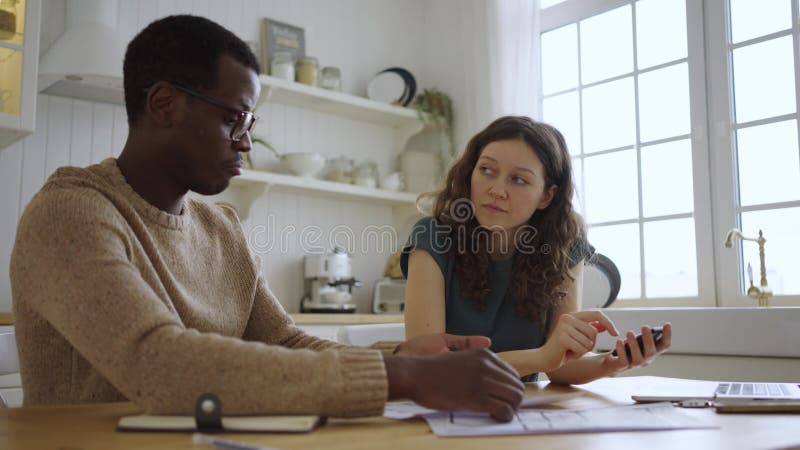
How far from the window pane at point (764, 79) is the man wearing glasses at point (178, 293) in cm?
227

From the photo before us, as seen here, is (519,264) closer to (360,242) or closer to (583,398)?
(583,398)

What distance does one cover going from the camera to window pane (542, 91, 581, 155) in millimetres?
3541

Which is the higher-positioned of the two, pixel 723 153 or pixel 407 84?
pixel 407 84

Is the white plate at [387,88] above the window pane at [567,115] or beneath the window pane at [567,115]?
above

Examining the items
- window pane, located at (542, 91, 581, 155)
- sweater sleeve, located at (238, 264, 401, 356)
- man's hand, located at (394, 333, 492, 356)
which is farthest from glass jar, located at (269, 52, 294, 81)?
man's hand, located at (394, 333, 492, 356)

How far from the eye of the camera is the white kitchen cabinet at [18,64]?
2502 millimetres

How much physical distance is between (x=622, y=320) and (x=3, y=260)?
225 cm

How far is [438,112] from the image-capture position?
3.89 m

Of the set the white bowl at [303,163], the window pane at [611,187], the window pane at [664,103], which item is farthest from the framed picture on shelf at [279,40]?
the window pane at [664,103]

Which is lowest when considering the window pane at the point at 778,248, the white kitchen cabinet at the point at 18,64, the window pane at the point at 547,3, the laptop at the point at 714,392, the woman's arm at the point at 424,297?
the laptop at the point at 714,392

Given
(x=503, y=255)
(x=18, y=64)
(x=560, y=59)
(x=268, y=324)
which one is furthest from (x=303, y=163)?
(x=268, y=324)

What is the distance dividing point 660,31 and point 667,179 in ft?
2.14

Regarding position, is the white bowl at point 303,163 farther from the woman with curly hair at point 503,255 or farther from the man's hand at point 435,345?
the man's hand at point 435,345

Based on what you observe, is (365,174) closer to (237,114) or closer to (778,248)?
(778,248)
